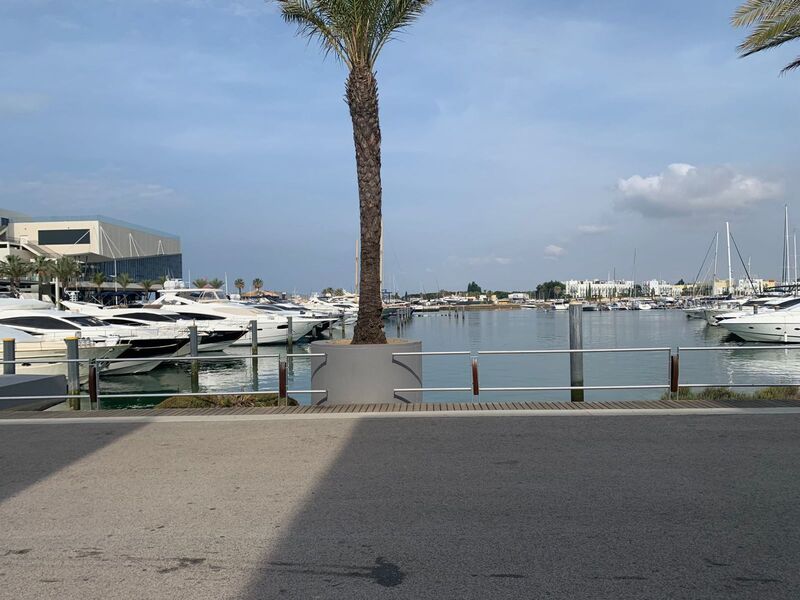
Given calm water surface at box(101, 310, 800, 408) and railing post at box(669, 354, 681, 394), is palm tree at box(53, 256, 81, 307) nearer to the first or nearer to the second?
calm water surface at box(101, 310, 800, 408)

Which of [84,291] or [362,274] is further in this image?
[84,291]

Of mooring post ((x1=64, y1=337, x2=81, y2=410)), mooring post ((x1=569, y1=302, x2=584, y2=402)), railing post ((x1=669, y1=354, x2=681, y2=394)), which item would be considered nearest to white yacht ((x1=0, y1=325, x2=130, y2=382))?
mooring post ((x1=64, y1=337, x2=81, y2=410))

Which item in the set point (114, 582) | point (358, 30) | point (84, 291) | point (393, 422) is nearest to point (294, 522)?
point (114, 582)

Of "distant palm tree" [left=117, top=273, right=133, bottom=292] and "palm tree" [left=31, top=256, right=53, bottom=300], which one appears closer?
"palm tree" [left=31, top=256, right=53, bottom=300]

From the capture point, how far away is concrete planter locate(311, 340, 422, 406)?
11359 mm

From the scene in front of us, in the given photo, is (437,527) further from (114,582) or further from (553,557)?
(114,582)

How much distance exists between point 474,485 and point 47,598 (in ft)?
11.9

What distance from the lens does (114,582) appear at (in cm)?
432

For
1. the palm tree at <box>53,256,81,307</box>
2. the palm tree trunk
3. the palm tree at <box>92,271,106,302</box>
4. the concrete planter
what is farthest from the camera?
the palm tree at <box>92,271,106,302</box>

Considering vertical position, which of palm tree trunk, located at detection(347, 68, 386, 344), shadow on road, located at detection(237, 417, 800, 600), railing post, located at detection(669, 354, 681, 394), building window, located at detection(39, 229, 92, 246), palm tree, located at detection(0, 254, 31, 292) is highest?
building window, located at detection(39, 229, 92, 246)

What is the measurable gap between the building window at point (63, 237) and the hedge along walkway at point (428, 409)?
11736cm

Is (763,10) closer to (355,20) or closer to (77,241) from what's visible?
(355,20)

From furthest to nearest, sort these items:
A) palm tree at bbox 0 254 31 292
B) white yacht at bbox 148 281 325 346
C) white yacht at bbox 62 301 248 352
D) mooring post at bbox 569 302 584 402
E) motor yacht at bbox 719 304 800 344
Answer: palm tree at bbox 0 254 31 292 → white yacht at bbox 148 281 325 346 → motor yacht at bbox 719 304 800 344 → white yacht at bbox 62 301 248 352 → mooring post at bbox 569 302 584 402

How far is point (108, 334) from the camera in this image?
102ft
